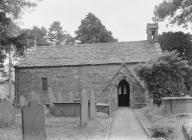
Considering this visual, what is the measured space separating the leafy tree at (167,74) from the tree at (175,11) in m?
4.39

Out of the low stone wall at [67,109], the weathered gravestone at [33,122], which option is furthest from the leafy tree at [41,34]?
the weathered gravestone at [33,122]

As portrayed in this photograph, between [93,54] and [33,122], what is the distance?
23.3 metres

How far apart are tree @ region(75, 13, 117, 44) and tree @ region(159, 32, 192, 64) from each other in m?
11.2

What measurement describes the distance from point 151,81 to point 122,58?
1015cm

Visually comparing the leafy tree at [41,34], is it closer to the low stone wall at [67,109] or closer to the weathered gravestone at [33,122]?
the low stone wall at [67,109]

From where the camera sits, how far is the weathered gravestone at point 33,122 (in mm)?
10641

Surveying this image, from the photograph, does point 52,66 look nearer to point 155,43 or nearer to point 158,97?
point 155,43

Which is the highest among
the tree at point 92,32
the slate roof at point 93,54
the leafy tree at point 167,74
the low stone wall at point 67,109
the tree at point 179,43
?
the tree at point 92,32

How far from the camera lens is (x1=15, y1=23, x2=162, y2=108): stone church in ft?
104

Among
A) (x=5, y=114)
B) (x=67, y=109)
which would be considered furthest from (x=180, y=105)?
(x=5, y=114)

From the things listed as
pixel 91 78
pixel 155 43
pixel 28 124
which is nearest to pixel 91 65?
pixel 91 78

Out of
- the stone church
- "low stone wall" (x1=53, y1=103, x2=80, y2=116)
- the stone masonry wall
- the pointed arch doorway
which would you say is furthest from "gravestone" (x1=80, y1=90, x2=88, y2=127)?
the pointed arch doorway

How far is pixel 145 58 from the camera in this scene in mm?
31297

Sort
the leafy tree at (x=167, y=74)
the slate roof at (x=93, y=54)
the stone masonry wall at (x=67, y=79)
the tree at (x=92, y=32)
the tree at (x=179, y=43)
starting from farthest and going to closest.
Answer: the tree at (x=92, y=32)
the tree at (x=179, y=43)
the slate roof at (x=93, y=54)
the stone masonry wall at (x=67, y=79)
the leafy tree at (x=167, y=74)
